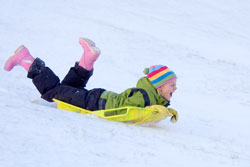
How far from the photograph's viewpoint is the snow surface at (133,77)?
2.67 metres

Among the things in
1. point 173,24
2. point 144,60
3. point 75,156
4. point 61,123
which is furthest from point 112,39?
point 75,156

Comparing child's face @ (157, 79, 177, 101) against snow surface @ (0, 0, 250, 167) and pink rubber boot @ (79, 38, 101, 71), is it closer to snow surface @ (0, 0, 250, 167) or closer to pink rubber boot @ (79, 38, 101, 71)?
snow surface @ (0, 0, 250, 167)

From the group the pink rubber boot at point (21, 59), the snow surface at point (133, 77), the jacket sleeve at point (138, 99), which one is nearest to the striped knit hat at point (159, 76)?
the jacket sleeve at point (138, 99)

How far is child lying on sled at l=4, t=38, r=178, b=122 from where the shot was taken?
3.87 metres

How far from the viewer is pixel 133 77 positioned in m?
6.52

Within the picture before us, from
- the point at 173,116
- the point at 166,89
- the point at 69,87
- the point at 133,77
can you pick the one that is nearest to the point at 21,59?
the point at 69,87

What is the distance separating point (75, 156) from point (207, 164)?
870mm

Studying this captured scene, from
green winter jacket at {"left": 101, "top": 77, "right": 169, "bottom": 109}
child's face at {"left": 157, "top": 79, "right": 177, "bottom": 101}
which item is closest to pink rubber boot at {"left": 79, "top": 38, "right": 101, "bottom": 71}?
green winter jacket at {"left": 101, "top": 77, "right": 169, "bottom": 109}

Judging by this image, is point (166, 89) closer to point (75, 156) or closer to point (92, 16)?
point (75, 156)

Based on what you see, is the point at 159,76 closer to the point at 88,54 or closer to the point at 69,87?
the point at 88,54

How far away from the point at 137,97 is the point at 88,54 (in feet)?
2.43

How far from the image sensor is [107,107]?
394 cm

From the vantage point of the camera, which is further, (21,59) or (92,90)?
(21,59)

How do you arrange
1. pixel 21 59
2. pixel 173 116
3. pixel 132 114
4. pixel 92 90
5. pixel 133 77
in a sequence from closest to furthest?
1. pixel 132 114
2. pixel 173 116
3. pixel 92 90
4. pixel 21 59
5. pixel 133 77
